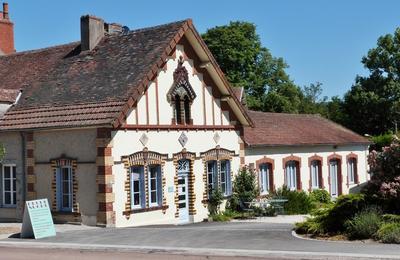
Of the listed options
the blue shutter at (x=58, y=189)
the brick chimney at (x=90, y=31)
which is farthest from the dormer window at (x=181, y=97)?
the blue shutter at (x=58, y=189)

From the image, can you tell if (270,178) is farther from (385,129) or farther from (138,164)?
(385,129)

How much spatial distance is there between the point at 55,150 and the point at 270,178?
11.6 metres

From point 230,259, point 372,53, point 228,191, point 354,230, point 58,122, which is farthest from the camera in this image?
point 372,53

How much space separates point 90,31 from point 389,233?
582 inches

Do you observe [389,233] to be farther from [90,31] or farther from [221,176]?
[90,31]

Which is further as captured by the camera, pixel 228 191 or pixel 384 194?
pixel 228 191

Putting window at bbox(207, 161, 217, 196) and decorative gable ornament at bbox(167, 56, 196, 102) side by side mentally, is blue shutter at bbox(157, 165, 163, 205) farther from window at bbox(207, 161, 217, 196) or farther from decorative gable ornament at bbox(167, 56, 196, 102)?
window at bbox(207, 161, 217, 196)

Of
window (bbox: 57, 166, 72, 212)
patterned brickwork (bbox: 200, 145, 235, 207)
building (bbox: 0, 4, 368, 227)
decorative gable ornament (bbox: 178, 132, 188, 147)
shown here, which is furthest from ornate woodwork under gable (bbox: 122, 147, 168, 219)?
patterned brickwork (bbox: 200, 145, 235, 207)

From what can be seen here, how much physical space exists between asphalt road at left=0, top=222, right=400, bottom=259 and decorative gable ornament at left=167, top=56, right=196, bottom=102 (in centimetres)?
562

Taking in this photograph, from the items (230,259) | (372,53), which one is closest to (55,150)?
(230,259)

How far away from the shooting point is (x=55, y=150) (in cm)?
2184

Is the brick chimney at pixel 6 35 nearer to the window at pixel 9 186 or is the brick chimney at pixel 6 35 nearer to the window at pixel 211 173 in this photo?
the window at pixel 9 186

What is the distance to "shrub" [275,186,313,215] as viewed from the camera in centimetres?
2775

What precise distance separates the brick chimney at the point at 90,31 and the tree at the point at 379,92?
2782 cm
